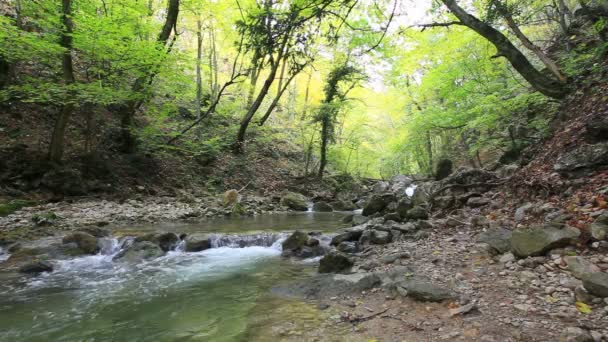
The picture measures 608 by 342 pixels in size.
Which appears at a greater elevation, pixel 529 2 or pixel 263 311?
pixel 529 2

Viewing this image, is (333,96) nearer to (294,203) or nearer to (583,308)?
(294,203)

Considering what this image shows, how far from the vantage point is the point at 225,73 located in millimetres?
30359

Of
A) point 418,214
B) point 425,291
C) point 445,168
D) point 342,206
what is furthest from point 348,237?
point 445,168

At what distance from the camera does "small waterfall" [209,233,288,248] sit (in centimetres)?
888

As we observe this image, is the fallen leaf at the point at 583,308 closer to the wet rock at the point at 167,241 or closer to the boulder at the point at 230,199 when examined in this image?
the wet rock at the point at 167,241

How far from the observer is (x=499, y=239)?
4609 millimetres

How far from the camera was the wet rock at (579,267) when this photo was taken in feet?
10.3

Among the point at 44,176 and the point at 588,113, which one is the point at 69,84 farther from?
the point at 588,113

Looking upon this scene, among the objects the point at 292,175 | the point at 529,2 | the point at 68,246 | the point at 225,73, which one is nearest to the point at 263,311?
the point at 68,246

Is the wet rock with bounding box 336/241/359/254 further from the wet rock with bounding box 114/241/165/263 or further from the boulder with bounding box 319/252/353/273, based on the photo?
the wet rock with bounding box 114/241/165/263

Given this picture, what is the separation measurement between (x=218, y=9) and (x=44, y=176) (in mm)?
11586

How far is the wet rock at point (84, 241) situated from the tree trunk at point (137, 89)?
5.87m

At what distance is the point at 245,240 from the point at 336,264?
3.76 m

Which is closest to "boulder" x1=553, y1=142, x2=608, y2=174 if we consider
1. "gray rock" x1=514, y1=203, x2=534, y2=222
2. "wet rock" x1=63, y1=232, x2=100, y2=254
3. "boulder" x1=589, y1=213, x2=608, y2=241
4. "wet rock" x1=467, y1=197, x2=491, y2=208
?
"gray rock" x1=514, y1=203, x2=534, y2=222
